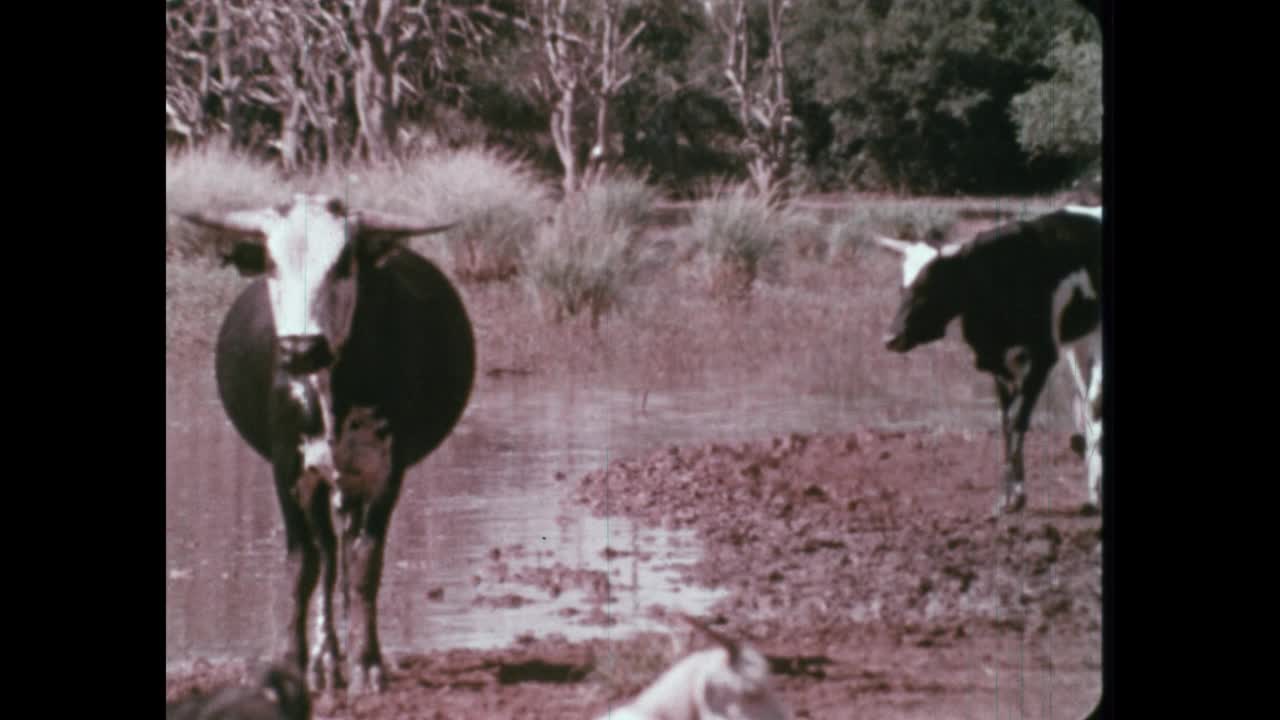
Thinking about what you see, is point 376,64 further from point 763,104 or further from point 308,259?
point 763,104

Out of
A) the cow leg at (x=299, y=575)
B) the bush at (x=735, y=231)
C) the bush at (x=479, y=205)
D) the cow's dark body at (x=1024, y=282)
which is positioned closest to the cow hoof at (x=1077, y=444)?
the cow's dark body at (x=1024, y=282)

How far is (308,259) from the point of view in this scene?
4.71m

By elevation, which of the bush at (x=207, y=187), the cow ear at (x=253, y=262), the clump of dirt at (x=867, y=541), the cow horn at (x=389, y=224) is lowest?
the clump of dirt at (x=867, y=541)

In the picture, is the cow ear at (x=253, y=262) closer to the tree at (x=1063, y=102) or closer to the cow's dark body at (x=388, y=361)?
the cow's dark body at (x=388, y=361)

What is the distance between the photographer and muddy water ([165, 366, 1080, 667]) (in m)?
4.82

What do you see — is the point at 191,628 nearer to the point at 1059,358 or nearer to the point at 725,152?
the point at 725,152

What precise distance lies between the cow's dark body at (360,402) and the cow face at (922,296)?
1.28 meters

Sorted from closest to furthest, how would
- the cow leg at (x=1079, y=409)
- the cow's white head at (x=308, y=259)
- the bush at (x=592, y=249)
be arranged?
the cow's white head at (x=308, y=259)
the bush at (x=592, y=249)
the cow leg at (x=1079, y=409)

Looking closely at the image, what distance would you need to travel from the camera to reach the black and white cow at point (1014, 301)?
5055 mm

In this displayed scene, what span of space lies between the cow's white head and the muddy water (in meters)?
0.34

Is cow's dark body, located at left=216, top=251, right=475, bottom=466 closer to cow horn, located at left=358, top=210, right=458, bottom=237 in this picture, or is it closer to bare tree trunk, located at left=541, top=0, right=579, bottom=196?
cow horn, located at left=358, top=210, right=458, bottom=237

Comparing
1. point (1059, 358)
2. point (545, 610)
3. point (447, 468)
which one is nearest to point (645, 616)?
point (545, 610)

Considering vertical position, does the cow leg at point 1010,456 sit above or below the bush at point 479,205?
below

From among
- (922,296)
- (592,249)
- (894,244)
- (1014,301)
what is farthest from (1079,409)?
(592,249)
